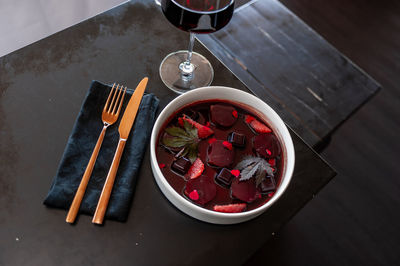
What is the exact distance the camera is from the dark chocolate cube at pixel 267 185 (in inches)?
30.1

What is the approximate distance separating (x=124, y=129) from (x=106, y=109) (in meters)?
0.08

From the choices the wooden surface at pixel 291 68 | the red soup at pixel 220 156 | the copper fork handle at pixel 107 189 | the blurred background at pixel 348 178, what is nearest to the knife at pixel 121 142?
the copper fork handle at pixel 107 189

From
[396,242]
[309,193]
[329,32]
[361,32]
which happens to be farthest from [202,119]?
[361,32]

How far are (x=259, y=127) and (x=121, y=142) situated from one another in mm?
314

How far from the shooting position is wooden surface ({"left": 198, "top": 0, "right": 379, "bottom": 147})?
4.16ft

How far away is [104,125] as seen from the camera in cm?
88

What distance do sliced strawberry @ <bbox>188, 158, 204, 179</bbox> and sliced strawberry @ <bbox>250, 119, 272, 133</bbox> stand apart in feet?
0.50

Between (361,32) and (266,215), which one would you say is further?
(361,32)

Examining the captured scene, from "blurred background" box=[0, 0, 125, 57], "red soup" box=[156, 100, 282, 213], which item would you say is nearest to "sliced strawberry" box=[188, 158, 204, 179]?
"red soup" box=[156, 100, 282, 213]

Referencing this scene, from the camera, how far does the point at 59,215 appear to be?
775mm

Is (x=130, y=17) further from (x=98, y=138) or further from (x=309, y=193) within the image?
(x=309, y=193)

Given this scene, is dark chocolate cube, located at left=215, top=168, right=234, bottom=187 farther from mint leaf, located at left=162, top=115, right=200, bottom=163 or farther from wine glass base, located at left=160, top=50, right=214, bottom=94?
wine glass base, located at left=160, top=50, right=214, bottom=94

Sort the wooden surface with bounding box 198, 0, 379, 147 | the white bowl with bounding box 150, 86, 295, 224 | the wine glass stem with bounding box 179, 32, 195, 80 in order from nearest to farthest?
the white bowl with bounding box 150, 86, 295, 224, the wine glass stem with bounding box 179, 32, 195, 80, the wooden surface with bounding box 198, 0, 379, 147

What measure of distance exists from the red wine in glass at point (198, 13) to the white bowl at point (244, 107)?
140mm
